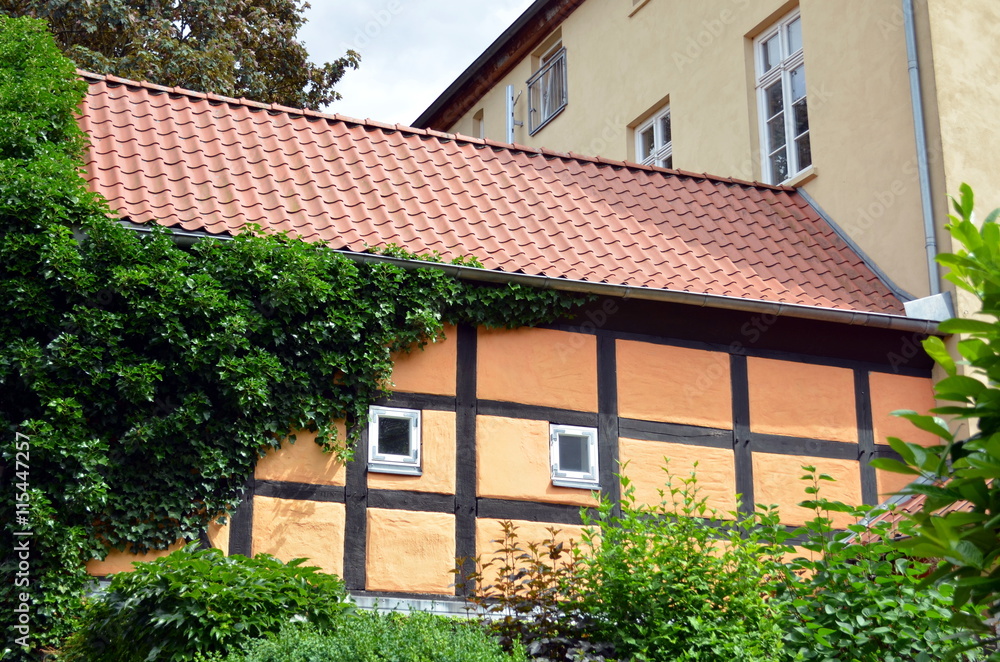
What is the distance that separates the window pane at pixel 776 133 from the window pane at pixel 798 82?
24 cm

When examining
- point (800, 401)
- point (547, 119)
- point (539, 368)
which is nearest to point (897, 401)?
point (800, 401)

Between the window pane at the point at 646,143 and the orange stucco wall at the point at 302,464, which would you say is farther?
the window pane at the point at 646,143

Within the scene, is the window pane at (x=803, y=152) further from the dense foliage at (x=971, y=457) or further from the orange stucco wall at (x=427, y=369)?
the dense foliage at (x=971, y=457)

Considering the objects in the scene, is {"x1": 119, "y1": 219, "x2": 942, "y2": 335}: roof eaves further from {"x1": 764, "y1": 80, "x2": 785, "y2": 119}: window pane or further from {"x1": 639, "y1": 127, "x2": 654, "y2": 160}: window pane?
{"x1": 639, "y1": 127, "x2": 654, "y2": 160}: window pane

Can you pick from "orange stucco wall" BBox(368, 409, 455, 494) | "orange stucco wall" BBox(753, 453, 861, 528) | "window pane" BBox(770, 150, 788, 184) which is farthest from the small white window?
"window pane" BBox(770, 150, 788, 184)

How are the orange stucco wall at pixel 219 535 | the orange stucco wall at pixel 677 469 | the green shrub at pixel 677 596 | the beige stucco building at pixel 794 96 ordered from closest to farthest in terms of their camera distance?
the green shrub at pixel 677 596, the orange stucco wall at pixel 219 535, the orange stucco wall at pixel 677 469, the beige stucco building at pixel 794 96

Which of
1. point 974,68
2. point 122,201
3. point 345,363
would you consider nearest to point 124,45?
point 122,201

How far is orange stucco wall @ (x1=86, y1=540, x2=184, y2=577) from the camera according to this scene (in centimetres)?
706

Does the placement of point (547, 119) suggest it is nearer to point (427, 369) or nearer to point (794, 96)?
point (794, 96)

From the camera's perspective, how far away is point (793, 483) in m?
8.96

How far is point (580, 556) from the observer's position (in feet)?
22.2

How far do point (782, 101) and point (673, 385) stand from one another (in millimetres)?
4451

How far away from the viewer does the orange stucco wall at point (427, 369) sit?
8164 millimetres

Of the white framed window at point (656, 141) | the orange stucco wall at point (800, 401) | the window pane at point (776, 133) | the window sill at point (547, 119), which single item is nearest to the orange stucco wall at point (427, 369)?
the orange stucco wall at point (800, 401)
